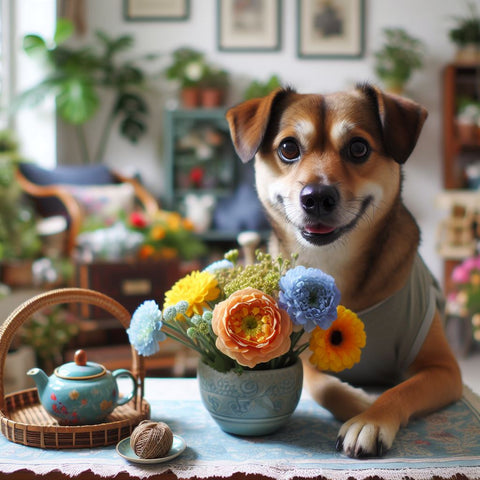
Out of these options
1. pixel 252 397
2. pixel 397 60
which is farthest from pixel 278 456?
pixel 397 60

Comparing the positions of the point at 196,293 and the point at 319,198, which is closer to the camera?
the point at 196,293

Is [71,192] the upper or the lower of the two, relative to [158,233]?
upper

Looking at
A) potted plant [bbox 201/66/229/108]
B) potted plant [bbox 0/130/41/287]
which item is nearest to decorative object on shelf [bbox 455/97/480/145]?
potted plant [bbox 201/66/229/108]

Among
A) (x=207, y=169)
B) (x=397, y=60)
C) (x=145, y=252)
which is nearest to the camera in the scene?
(x=145, y=252)

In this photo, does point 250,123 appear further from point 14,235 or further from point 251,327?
point 14,235

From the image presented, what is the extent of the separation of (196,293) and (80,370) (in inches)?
8.6

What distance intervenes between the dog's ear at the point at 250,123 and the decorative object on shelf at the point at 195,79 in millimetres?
3109

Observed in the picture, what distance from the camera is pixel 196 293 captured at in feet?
2.94

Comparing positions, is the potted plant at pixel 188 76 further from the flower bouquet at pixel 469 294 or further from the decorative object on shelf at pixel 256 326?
the decorative object on shelf at pixel 256 326

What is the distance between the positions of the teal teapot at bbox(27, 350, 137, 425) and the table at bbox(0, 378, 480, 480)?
5cm

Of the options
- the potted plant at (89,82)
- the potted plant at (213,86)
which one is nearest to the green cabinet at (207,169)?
the potted plant at (213,86)

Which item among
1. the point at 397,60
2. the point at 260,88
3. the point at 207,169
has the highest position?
the point at 397,60

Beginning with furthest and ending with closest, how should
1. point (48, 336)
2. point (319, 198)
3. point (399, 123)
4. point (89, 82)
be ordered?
point (89, 82), point (48, 336), point (399, 123), point (319, 198)

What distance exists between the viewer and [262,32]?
4.50 metres
